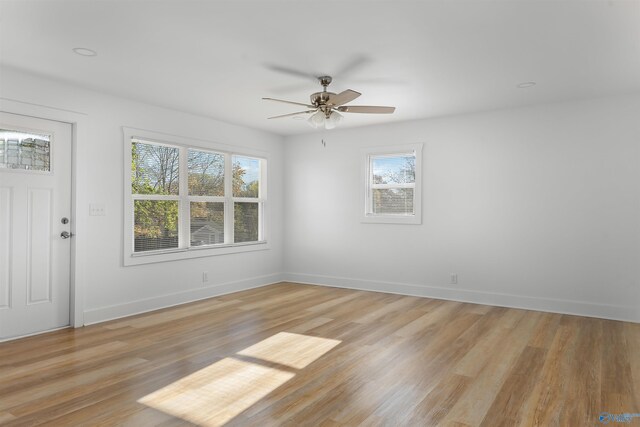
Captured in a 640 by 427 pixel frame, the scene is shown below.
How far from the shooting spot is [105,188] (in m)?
4.58

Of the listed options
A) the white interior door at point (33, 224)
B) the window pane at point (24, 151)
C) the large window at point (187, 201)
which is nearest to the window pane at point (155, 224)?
the large window at point (187, 201)

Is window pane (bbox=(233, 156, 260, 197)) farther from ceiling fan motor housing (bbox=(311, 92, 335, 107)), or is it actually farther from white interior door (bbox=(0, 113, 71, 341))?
ceiling fan motor housing (bbox=(311, 92, 335, 107))

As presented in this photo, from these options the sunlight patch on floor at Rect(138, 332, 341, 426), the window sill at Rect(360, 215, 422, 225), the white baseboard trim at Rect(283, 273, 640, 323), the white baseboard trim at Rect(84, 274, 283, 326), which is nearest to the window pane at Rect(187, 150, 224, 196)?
the white baseboard trim at Rect(84, 274, 283, 326)

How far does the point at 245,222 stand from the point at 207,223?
0.78 meters

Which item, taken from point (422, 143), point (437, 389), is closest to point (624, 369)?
point (437, 389)

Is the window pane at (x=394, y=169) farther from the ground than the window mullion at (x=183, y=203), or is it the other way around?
the window pane at (x=394, y=169)

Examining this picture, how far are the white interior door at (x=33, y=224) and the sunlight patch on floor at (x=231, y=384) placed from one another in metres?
2.11

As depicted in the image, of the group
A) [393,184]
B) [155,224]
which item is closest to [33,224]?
[155,224]

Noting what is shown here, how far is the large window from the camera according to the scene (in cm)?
496

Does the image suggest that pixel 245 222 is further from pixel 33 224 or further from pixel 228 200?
pixel 33 224

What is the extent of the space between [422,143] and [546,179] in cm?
163

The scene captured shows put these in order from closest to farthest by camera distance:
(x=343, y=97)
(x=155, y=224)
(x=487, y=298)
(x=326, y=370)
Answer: (x=326, y=370)
(x=343, y=97)
(x=155, y=224)
(x=487, y=298)

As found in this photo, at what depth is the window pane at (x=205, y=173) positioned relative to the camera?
5.60 metres

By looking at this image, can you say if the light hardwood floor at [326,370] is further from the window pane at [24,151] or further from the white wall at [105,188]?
the window pane at [24,151]
